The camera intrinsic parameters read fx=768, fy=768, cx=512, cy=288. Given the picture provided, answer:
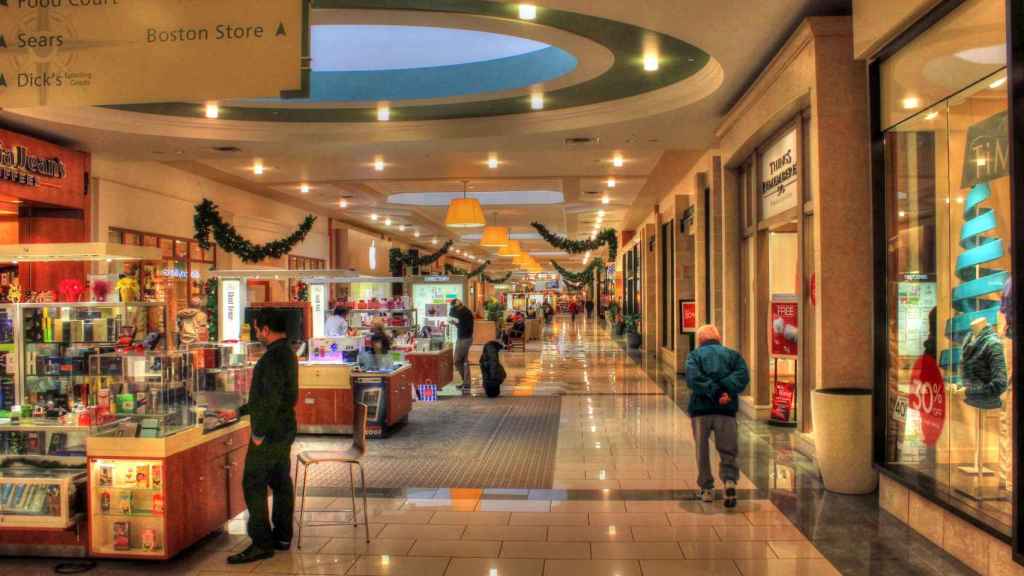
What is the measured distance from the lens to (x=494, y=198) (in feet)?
63.0

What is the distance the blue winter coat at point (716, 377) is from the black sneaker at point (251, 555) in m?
3.19

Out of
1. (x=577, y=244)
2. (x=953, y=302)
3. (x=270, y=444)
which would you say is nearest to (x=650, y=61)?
(x=953, y=302)

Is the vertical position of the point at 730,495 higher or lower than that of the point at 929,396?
lower

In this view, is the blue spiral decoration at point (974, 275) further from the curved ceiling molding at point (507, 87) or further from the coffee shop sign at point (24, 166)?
the coffee shop sign at point (24, 166)

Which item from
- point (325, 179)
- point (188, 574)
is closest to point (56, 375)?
point (188, 574)

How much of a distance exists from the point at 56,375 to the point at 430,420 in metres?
5.31

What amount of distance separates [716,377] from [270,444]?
327 cm

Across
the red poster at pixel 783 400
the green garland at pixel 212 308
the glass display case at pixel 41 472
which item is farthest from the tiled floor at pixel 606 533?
the green garland at pixel 212 308

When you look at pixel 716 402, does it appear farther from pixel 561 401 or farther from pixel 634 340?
pixel 634 340

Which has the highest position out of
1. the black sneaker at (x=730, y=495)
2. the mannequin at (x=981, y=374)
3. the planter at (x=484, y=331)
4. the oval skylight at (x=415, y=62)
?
the oval skylight at (x=415, y=62)

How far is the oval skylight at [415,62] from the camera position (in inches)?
369

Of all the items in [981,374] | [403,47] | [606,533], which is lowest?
[606,533]

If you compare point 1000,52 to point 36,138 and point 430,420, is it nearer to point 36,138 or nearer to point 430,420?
point 430,420

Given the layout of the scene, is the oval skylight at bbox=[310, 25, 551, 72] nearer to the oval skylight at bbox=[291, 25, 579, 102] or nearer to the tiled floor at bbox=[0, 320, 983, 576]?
the oval skylight at bbox=[291, 25, 579, 102]
